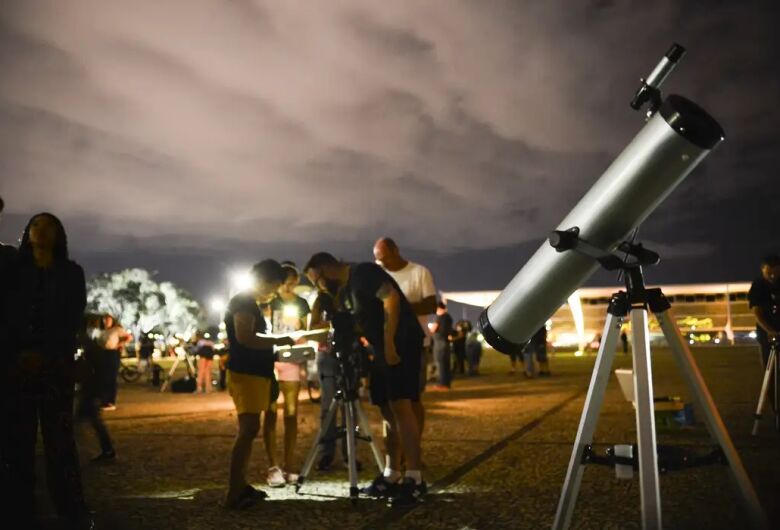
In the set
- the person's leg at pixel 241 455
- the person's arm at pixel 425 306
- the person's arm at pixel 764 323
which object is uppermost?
the person's arm at pixel 425 306

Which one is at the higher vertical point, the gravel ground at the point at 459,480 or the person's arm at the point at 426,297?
the person's arm at the point at 426,297

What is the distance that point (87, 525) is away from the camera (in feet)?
13.0

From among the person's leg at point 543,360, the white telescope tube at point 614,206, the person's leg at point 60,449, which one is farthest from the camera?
the person's leg at point 543,360

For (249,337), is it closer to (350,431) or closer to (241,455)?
(241,455)

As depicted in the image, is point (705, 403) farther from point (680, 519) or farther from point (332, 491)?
point (332, 491)

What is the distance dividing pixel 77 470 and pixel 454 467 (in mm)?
3095

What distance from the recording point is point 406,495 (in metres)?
4.65

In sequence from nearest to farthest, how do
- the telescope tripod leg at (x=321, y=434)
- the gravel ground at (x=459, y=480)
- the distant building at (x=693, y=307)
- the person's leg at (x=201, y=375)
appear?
the gravel ground at (x=459, y=480) → the telescope tripod leg at (x=321, y=434) → the person's leg at (x=201, y=375) → the distant building at (x=693, y=307)

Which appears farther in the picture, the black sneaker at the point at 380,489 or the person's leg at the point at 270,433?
the person's leg at the point at 270,433

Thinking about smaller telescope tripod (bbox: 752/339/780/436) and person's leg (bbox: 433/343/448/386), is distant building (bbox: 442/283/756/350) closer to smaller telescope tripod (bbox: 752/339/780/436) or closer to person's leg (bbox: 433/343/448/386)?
person's leg (bbox: 433/343/448/386)

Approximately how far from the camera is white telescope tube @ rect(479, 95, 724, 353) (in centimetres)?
244

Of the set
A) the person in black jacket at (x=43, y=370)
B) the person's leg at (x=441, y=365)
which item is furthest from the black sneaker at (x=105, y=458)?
the person's leg at (x=441, y=365)

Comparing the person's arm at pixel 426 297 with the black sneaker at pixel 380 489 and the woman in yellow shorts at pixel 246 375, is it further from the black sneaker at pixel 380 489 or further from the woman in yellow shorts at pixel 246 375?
the black sneaker at pixel 380 489

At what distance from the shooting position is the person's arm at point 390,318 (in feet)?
15.9
